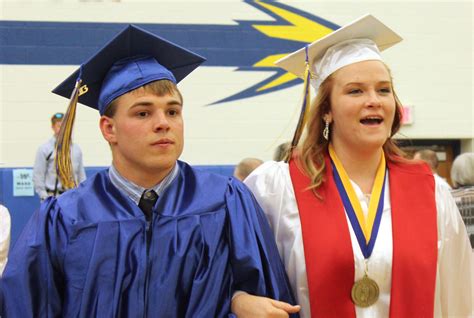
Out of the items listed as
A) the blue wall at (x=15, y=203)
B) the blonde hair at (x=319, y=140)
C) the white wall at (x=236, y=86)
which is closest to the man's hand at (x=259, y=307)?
the blonde hair at (x=319, y=140)

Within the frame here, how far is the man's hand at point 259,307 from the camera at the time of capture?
7.49 feet

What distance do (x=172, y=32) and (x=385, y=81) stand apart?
7621 millimetres

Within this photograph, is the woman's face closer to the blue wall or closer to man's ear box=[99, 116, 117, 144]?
man's ear box=[99, 116, 117, 144]

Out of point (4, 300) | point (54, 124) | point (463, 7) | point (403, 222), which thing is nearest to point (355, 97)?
point (403, 222)

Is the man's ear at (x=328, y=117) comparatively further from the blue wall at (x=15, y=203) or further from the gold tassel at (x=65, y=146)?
the blue wall at (x=15, y=203)

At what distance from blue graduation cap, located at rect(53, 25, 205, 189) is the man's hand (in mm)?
892

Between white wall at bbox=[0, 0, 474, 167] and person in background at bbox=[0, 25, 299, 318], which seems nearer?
person in background at bbox=[0, 25, 299, 318]

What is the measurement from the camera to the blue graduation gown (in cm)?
231

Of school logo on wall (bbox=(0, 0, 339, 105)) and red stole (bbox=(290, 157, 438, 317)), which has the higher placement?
school logo on wall (bbox=(0, 0, 339, 105))

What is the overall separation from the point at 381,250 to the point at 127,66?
1.26 m

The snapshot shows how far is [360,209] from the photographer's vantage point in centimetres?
274

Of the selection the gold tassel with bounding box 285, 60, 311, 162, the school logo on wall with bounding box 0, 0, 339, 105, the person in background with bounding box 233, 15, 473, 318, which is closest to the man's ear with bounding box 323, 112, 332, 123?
the person in background with bounding box 233, 15, 473, 318

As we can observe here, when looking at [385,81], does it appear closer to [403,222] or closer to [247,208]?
[403,222]

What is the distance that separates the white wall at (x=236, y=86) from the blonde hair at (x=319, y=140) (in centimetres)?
702
